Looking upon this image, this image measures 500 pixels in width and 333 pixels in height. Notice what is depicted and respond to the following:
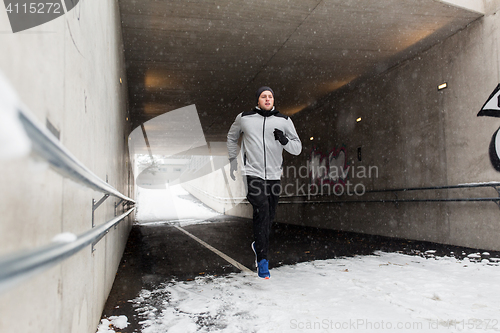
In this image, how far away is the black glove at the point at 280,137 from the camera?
4199 mm

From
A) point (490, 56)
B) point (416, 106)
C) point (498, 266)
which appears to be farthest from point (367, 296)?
point (416, 106)

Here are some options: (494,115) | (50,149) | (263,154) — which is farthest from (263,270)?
(494,115)

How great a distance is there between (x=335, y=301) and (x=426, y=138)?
17.8 ft

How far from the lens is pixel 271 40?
7.31 m

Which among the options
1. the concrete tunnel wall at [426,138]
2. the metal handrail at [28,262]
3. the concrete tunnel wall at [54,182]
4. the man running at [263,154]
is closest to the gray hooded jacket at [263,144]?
the man running at [263,154]

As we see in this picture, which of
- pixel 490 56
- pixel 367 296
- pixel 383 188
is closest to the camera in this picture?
pixel 367 296

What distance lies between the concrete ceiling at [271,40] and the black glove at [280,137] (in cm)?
277

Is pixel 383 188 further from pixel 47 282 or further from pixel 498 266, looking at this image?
pixel 47 282

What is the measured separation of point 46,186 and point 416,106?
7701 mm

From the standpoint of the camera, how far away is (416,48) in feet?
24.5

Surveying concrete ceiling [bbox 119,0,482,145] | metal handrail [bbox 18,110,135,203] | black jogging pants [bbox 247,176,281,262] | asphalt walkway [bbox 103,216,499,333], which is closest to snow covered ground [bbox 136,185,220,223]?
concrete ceiling [bbox 119,0,482,145]

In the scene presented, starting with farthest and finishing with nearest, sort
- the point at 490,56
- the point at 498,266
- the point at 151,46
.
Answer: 1. the point at 151,46
2. the point at 490,56
3. the point at 498,266

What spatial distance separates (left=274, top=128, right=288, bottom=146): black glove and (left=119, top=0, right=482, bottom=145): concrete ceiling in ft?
9.09

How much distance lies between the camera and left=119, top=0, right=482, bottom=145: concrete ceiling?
19.7 feet
